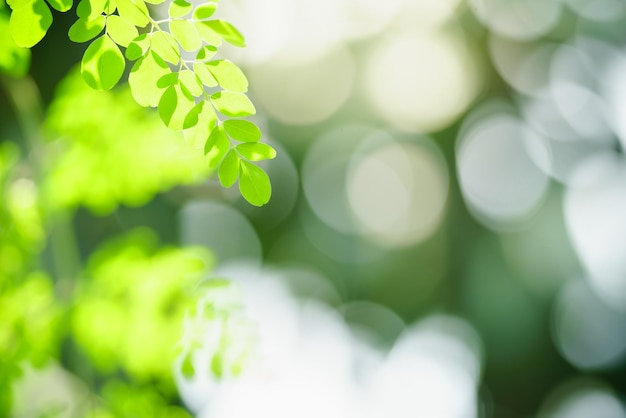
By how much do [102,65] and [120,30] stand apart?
0.17ft

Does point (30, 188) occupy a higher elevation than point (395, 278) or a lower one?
higher

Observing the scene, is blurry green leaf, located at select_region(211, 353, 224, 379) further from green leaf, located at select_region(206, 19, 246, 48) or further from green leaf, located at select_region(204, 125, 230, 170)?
green leaf, located at select_region(206, 19, 246, 48)

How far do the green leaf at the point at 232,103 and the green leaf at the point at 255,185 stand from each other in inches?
2.6

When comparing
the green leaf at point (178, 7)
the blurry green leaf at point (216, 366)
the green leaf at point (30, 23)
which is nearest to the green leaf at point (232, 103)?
the green leaf at point (178, 7)

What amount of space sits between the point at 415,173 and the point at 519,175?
1.14 metres

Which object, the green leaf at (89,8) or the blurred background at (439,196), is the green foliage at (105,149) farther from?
the blurred background at (439,196)

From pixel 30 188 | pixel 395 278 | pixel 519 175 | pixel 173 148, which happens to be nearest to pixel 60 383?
pixel 30 188

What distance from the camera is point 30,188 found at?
5.65 ft

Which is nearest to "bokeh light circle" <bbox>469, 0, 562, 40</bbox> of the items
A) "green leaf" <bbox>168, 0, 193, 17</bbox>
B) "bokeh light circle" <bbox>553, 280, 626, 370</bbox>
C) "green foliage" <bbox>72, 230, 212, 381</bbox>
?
"bokeh light circle" <bbox>553, 280, 626, 370</bbox>

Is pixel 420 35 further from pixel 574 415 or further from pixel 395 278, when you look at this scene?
pixel 574 415

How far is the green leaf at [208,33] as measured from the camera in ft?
2.31

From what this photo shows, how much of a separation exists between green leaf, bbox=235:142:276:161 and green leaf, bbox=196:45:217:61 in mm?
110

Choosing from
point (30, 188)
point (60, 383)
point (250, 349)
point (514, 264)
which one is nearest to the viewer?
point (250, 349)

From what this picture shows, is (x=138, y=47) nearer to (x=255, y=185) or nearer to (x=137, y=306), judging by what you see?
(x=255, y=185)
